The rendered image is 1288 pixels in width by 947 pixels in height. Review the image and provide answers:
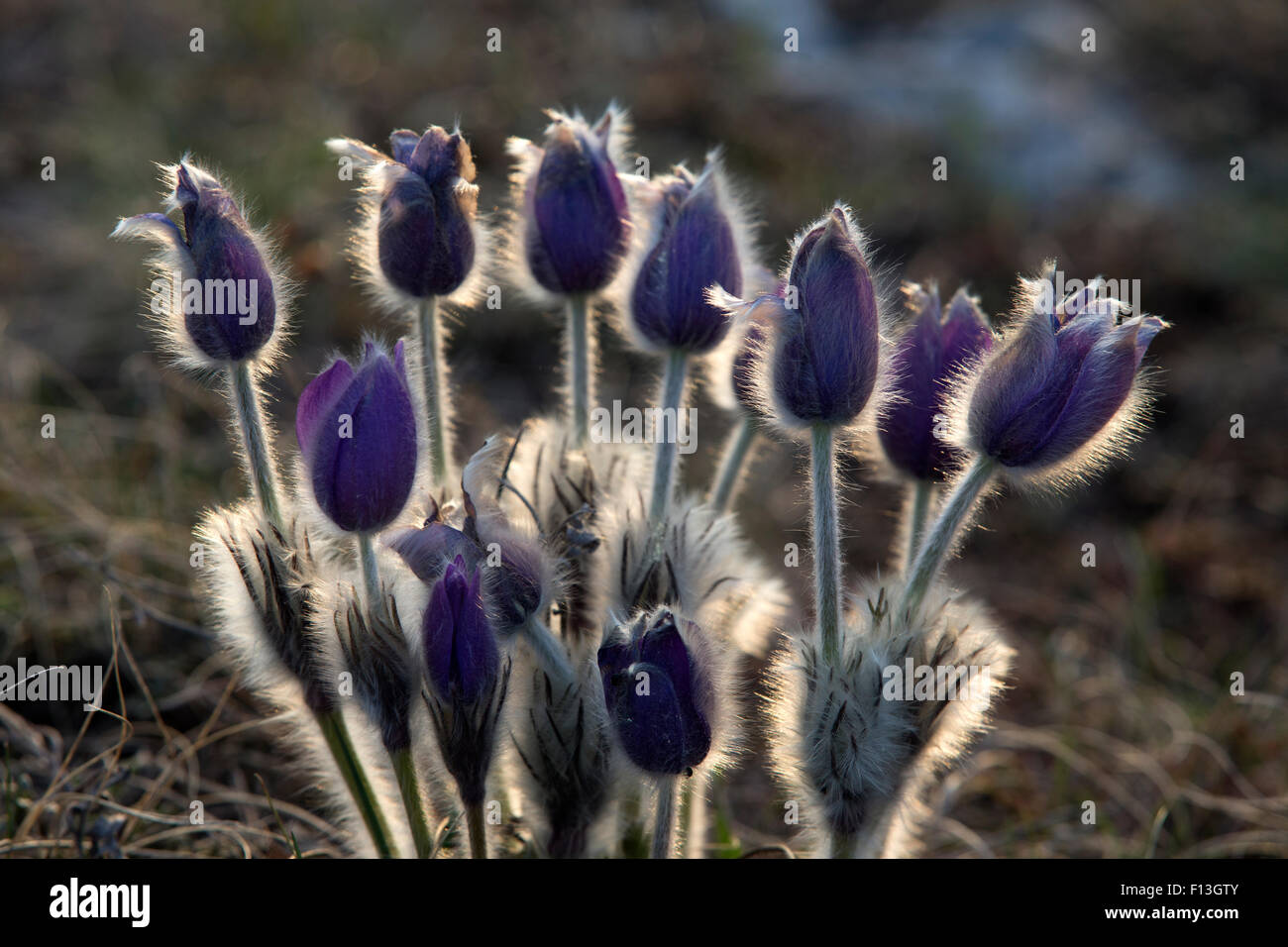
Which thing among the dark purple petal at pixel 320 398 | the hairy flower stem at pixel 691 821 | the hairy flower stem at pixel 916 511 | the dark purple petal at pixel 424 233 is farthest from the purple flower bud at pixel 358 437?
the hairy flower stem at pixel 916 511

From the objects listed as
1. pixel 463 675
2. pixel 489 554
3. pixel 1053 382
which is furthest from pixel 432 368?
pixel 1053 382

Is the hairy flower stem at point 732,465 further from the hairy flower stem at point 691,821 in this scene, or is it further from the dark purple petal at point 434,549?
the dark purple petal at point 434,549

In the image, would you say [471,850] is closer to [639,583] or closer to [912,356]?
[639,583]

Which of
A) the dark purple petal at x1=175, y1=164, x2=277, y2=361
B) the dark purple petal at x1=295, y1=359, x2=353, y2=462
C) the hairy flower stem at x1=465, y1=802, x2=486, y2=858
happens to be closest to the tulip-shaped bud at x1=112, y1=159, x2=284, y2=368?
the dark purple petal at x1=175, y1=164, x2=277, y2=361

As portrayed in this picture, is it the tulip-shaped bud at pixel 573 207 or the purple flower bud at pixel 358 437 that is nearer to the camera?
the purple flower bud at pixel 358 437

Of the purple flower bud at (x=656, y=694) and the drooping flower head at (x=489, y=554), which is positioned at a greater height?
the drooping flower head at (x=489, y=554)

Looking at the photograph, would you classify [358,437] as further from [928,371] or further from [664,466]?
[928,371]

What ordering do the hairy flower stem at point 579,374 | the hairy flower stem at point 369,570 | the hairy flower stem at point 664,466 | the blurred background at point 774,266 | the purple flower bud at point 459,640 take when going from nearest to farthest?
the purple flower bud at point 459,640
the hairy flower stem at point 369,570
the hairy flower stem at point 664,466
the hairy flower stem at point 579,374
the blurred background at point 774,266
